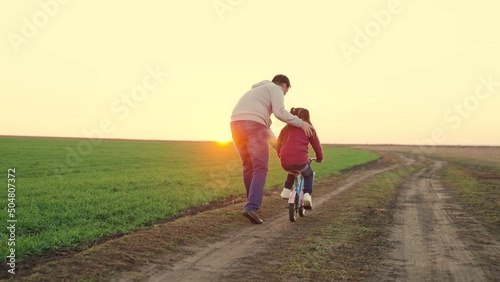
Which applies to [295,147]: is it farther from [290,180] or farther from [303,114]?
[290,180]

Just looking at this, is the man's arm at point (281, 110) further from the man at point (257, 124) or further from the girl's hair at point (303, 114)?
the girl's hair at point (303, 114)

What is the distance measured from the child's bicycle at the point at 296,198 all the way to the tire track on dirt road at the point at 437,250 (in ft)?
5.74

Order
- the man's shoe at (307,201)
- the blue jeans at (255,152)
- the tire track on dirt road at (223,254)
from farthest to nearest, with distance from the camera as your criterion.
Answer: the man's shoe at (307,201) < the blue jeans at (255,152) < the tire track on dirt road at (223,254)

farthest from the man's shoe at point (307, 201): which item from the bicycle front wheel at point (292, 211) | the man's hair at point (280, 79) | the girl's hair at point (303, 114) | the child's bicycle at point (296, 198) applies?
the man's hair at point (280, 79)

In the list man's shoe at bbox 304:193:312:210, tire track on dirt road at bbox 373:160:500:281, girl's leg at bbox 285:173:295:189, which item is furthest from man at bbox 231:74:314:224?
tire track on dirt road at bbox 373:160:500:281

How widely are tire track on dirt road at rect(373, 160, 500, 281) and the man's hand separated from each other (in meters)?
2.21

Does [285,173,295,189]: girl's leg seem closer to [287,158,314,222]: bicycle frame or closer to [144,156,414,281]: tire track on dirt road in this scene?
[287,158,314,222]: bicycle frame

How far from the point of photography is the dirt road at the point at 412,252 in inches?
166

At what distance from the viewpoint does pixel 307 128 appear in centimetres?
720

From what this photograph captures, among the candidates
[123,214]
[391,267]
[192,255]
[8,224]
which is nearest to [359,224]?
[391,267]

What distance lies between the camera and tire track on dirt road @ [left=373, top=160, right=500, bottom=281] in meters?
4.27

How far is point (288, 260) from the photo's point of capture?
15.2ft

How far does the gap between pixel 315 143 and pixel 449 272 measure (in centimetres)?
383

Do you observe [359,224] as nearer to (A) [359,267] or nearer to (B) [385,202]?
(A) [359,267]
